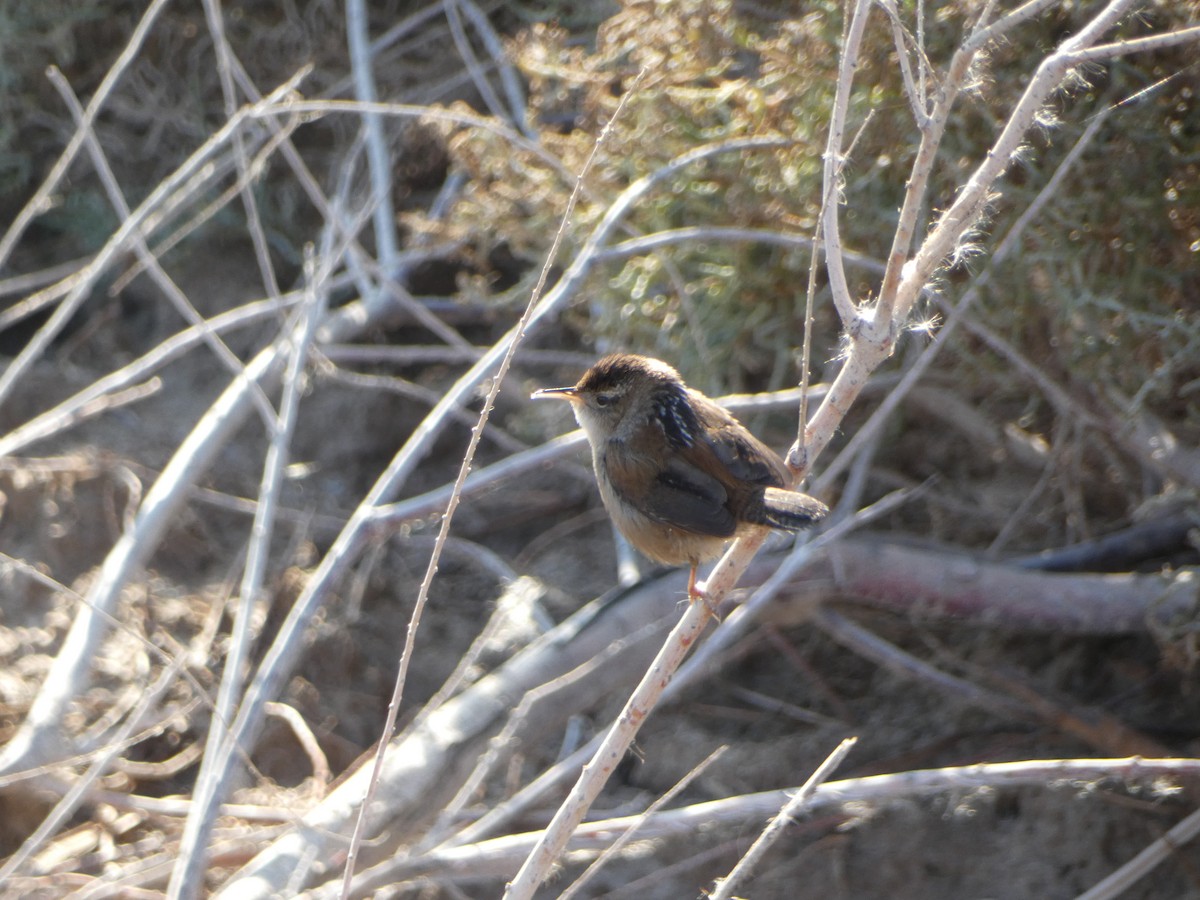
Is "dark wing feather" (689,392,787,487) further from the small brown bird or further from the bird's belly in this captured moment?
the bird's belly

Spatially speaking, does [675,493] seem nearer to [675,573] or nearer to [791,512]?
[791,512]

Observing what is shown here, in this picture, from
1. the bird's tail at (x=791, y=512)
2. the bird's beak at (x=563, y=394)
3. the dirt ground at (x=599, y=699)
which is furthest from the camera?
the dirt ground at (x=599, y=699)

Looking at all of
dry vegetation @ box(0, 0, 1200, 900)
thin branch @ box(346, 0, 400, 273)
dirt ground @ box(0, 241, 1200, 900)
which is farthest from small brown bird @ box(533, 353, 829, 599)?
thin branch @ box(346, 0, 400, 273)

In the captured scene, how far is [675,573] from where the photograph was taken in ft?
14.0

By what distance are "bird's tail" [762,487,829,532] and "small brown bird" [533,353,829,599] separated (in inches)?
1.0

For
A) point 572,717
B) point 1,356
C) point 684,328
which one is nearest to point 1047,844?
point 572,717

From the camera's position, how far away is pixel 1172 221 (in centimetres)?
372

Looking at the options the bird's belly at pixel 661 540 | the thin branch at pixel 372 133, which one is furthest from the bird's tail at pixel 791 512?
the thin branch at pixel 372 133

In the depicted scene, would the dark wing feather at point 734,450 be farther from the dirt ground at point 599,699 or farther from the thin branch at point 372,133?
the thin branch at point 372,133

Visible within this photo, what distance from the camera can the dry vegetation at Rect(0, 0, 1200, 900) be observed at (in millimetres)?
3654

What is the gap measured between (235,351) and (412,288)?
0.94 m

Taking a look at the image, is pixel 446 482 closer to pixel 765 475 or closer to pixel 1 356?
pixel 1 356

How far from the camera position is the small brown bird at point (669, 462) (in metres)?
3.40

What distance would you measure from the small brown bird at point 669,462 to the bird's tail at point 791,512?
0.08 feet
